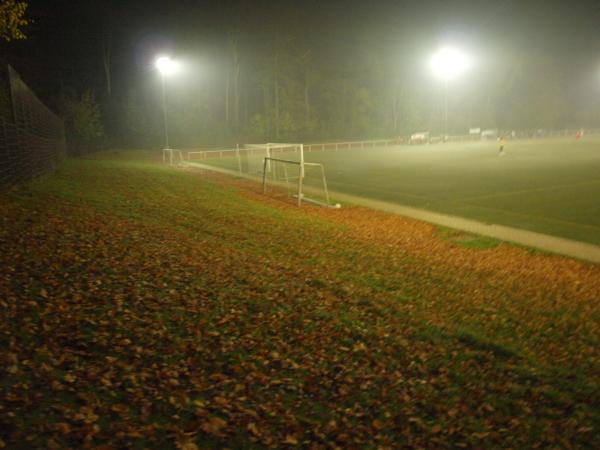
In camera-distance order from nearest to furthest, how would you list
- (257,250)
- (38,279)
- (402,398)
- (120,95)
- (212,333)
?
1. (402,398)
2. (212,333)
3. (38,279)
4. (257,250)
5. (120,95)

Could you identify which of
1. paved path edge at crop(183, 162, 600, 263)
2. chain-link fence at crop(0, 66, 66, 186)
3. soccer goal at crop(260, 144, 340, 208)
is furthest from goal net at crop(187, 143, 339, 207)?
chain-link fence at crop(0, 66, 66, 186)

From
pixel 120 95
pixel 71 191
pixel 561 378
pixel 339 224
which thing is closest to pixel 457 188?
pixel 339 224

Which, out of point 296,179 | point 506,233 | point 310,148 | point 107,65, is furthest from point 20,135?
point 107,65

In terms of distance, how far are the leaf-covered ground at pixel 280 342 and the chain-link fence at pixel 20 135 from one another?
12.0ft

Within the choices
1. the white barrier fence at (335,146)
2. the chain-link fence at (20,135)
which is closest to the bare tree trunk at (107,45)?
the white barrier fence at (335,146)

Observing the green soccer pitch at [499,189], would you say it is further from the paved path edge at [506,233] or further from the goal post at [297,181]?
the goal post at [297,181]

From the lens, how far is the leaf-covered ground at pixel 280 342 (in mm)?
4117

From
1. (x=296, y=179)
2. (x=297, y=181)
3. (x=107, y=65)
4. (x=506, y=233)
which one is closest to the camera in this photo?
(x=506, y=233)

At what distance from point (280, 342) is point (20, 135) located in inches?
517

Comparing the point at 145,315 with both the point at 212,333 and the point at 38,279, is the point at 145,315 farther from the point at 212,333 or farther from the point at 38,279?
the point at 38,279

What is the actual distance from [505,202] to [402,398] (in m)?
14.5

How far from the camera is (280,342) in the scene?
5.67 metres

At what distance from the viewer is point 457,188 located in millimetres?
21219

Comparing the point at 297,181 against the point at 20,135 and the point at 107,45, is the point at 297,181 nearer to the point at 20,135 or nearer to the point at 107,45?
the point at 20,135
